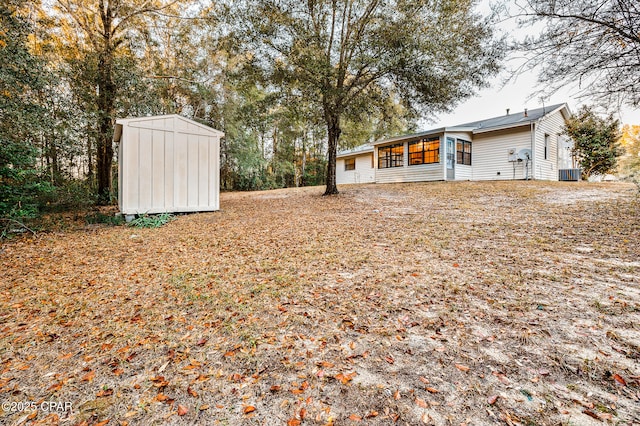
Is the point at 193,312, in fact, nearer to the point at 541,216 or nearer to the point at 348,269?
the point at 348,269

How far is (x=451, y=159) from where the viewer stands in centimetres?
1437

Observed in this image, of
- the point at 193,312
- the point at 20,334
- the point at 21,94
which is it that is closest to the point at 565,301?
the point at 193,312

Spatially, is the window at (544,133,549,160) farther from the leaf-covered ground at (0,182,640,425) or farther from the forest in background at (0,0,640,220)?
the leaf-covered ground at (0,182,640,425)

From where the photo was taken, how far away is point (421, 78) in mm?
8836

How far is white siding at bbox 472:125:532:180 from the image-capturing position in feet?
43.9

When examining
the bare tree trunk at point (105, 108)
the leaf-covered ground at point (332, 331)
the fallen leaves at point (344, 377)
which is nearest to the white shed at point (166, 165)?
the bare tree trunk at point (105, 108)

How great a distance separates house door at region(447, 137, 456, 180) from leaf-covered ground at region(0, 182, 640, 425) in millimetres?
9540

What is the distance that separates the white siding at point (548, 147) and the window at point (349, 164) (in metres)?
10.6

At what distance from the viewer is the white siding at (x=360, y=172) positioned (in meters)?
19.1

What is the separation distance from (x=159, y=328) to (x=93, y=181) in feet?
43.4

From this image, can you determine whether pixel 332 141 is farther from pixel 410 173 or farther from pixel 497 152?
pixel 497 152

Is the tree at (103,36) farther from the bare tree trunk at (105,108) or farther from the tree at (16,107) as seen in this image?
the tree at (16,107)

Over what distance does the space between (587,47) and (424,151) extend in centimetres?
1038

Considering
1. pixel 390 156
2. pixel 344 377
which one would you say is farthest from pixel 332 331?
pixel 390 156
